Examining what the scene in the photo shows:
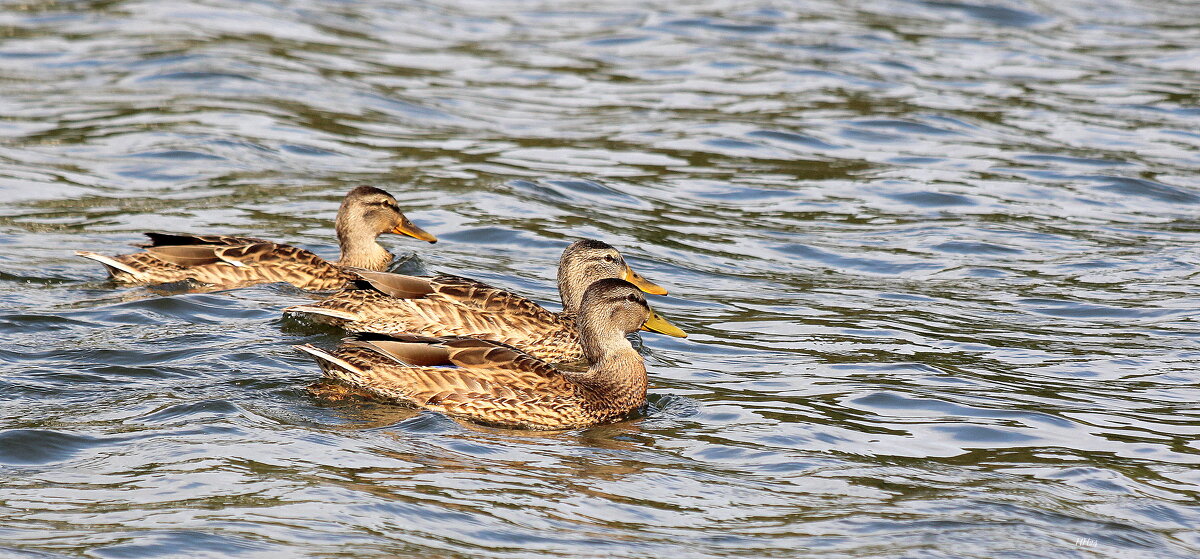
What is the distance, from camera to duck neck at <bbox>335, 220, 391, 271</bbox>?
41.5 ft

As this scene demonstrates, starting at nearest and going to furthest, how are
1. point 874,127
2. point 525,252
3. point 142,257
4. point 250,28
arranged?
point 142,257 → point 525,252 → point 874,127 → point 250,28

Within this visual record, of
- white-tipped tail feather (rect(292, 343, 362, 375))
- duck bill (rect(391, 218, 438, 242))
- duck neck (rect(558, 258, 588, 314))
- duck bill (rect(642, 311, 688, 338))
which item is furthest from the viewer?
duck bill (rect(391, 218, 438, 242))

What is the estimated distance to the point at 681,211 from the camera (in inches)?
593

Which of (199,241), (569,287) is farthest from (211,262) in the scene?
(569,287)

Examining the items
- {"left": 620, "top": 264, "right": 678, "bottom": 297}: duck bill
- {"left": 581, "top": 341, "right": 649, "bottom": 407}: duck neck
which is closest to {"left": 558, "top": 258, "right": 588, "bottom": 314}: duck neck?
{"left": 620, "top": 264, "right": 678, "bottom": 297}: duck bill

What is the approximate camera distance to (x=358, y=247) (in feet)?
41.8

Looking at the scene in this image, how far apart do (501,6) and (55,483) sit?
18376 millimetres

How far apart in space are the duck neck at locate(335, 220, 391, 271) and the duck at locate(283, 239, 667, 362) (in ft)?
5.72

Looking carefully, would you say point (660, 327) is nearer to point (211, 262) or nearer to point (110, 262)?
point (211, 262)

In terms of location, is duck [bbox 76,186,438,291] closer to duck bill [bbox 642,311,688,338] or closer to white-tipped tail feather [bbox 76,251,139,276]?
white-tipped tail feather [bbox 76,251,139,276]

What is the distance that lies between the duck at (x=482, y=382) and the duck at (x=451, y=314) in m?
1.28

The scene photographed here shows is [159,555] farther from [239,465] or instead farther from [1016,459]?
[1016,459]

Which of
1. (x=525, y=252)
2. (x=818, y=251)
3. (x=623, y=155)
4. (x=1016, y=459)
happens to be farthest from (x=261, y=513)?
(x=623, y=155)

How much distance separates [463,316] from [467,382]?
1752 mm
